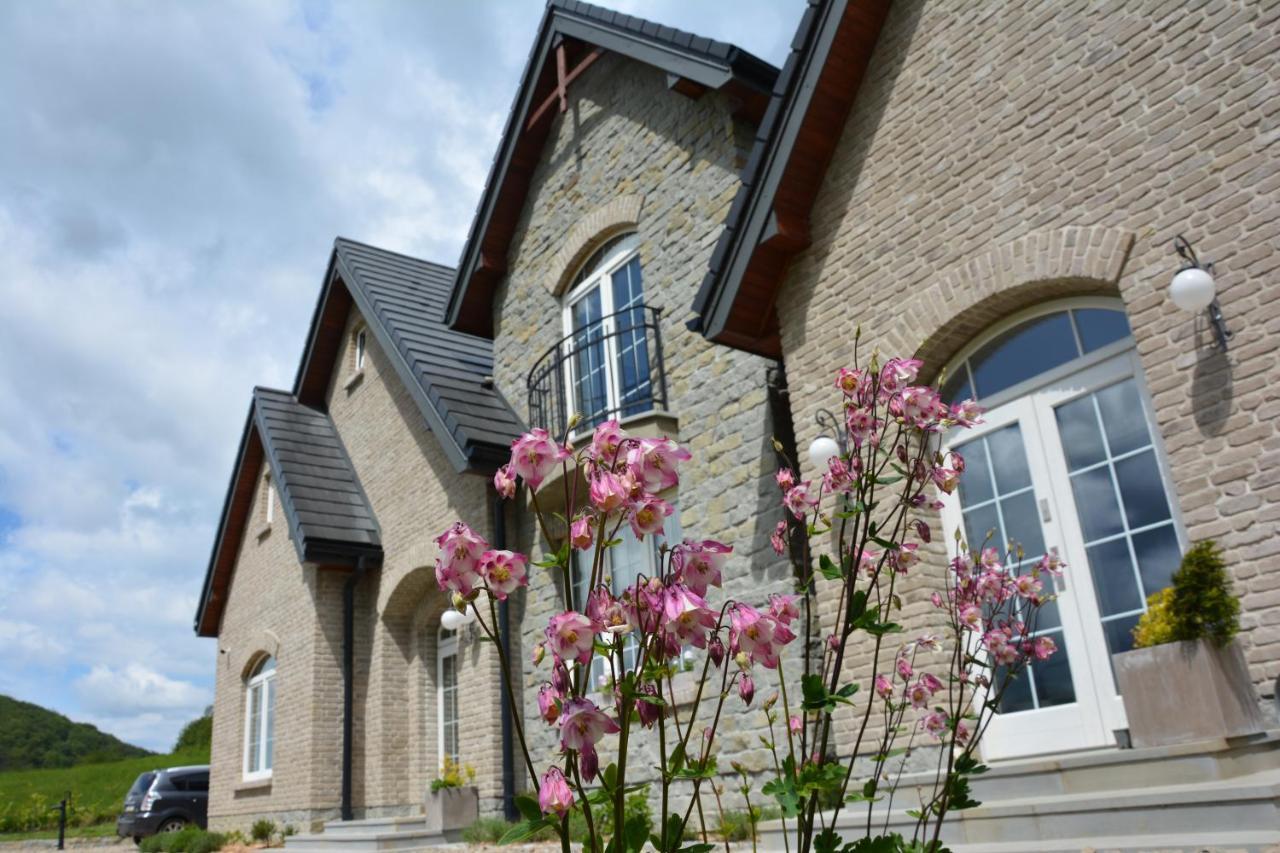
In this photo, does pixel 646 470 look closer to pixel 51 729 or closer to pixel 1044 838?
pixel 1044 838

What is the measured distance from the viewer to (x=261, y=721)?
637 inches

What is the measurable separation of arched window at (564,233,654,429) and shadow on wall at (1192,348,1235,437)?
5.04 metres

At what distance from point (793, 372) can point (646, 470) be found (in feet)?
19.8

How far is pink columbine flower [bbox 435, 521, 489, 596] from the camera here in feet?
6.72

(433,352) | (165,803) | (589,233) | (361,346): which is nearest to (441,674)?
(433,352)

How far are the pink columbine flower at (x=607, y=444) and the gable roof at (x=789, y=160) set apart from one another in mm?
6017

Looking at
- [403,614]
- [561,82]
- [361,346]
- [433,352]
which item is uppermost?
[561,82]

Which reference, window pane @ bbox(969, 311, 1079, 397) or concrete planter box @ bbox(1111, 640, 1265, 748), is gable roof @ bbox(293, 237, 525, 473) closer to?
window pane @ bbox(969, 311, 1079, 397)

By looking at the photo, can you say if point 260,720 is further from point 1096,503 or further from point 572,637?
point 572,637

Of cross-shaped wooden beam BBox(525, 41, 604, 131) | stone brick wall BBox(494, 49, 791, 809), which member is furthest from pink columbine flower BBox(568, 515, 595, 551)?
cross-shaped wooden beam BBox(525, 41, 604, 131)

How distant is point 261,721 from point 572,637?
16060mm

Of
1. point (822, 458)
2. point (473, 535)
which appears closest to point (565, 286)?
point (822, 458)

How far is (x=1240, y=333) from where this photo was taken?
5.31 metres

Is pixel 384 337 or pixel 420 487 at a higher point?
pixel 384 337
